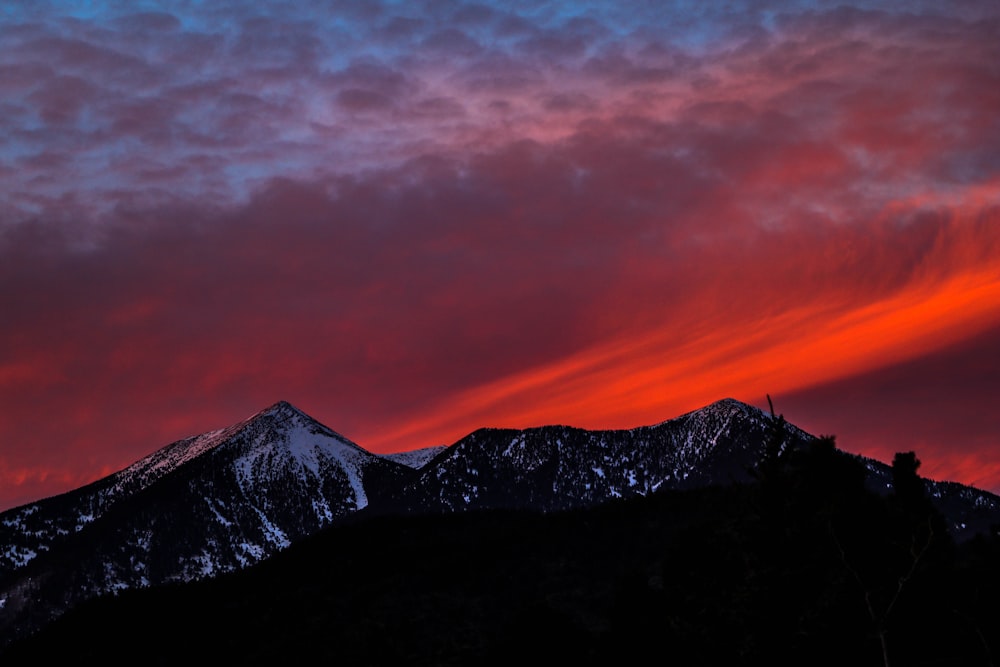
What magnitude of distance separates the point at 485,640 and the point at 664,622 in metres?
120

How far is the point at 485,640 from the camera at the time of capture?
19638cm

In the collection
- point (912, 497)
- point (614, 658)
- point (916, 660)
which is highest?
point (912, 497)

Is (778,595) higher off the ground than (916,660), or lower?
higher

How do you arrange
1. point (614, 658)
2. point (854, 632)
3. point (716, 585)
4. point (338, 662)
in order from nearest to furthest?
point (854, 632) → point (716, 585) → point (614, 658) → point (338, 662)

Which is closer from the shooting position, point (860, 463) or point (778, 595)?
point (778, 595)

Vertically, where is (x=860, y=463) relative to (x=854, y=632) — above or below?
above

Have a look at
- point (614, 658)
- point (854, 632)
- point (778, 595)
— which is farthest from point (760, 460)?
point (614, 658)

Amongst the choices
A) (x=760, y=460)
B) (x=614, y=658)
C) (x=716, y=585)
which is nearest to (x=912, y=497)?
(x=716, y=585)

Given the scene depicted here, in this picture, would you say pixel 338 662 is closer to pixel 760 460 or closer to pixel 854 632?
pixel 854 632

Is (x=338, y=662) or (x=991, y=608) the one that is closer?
(x=991, y=608)

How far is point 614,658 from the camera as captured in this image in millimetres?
80688

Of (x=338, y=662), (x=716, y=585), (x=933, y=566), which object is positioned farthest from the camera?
(x=338, y=662)

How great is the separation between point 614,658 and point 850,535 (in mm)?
20164

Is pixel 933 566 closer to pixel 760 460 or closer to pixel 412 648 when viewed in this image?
pixel 760 460
